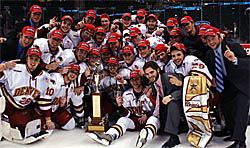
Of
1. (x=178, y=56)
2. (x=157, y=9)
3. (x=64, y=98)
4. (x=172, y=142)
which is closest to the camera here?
(x=172, y=142)

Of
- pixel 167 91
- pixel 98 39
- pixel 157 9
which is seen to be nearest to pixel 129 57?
pixel 98 39

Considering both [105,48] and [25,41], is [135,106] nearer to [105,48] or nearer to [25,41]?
[105,48]

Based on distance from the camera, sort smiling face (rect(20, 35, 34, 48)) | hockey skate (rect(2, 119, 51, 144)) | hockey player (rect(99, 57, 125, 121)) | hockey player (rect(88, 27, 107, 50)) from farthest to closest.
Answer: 1. hockey player (rect(88, 27, 107, 50))
2. hockey player (rect(99, 57, 125, 121))
3. smiling face (rect(20, 35, 34, 48))
4. hockey skate (rect(2, 119, 51, 144))

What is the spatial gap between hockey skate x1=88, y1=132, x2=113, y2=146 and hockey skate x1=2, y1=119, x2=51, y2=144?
20.6 inches

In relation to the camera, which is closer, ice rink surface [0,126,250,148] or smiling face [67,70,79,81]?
ice rink surface [0,126,250,148]

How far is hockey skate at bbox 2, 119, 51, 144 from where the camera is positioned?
269cm

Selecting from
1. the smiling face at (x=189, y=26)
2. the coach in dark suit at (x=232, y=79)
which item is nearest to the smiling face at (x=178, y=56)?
the coach in dark suit at (x=232, y=79)

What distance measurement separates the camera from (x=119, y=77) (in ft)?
10.7

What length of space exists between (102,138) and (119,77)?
888 millimetres

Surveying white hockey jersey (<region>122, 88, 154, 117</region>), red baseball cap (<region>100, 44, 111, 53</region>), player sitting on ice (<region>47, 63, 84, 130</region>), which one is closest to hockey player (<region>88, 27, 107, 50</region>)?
red baseball cap (<region>100, 44, 111, 53</region>)

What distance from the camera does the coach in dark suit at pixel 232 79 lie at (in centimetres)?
251

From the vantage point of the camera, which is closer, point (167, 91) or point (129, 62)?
point (167, 91)

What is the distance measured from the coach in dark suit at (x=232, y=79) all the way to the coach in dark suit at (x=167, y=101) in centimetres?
48

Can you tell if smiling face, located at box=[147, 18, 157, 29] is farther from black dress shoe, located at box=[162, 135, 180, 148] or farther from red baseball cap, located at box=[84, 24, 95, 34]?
black dress shoe, located at box=[162, 135, 180, 148]
